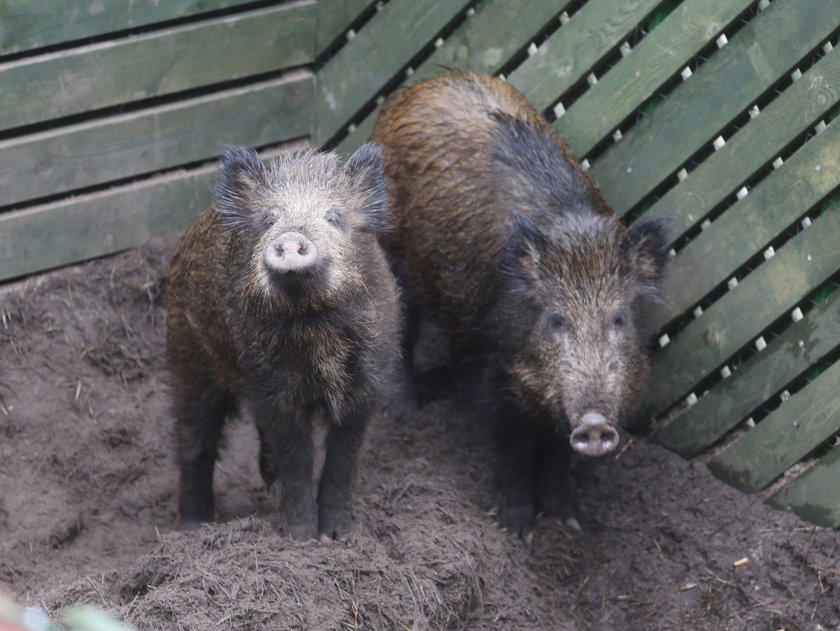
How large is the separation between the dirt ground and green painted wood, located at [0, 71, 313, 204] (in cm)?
55

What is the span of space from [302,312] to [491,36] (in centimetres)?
264

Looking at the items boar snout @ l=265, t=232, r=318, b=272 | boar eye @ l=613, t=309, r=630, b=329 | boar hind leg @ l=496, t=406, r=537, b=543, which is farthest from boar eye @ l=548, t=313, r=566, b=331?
boar snout @ l=265, t=232, r=318, b=272

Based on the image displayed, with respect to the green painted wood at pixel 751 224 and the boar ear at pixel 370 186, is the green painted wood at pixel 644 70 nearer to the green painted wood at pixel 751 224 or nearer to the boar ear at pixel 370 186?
the green painted wood at pixel 751 224

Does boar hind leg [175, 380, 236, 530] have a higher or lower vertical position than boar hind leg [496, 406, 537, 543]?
lower

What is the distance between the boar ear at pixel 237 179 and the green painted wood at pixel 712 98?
2114mm

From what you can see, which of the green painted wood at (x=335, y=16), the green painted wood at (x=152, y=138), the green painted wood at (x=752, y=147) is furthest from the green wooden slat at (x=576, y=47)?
the green painted wood at (x=152, y=138)

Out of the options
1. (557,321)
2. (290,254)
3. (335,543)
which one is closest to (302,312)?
(290,254)

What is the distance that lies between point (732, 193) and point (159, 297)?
10.9 feet

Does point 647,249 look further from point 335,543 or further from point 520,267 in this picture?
point 335,543

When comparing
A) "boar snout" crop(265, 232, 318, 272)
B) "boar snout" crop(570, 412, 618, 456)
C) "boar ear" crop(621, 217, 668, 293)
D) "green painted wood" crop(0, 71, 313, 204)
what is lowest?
"green painted wood" crop(0, 71, 313, 204)

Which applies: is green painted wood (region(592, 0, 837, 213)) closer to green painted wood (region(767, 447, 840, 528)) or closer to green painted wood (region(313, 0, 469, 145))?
green painted wood (region(313, 0, 469, 145))

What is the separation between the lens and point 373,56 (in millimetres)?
6770

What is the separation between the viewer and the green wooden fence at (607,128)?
17.6ft

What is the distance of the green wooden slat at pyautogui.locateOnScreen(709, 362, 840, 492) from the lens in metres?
5.39
